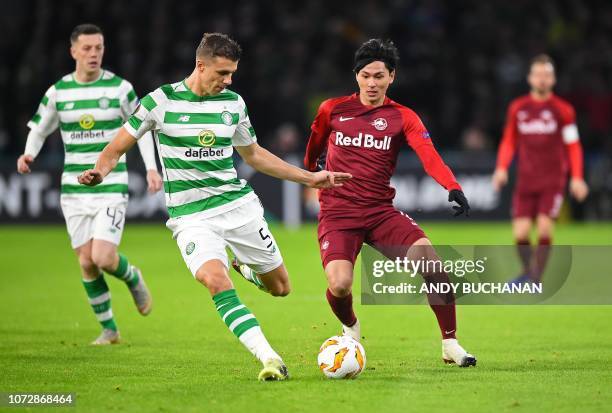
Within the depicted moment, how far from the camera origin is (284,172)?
7.76 metres

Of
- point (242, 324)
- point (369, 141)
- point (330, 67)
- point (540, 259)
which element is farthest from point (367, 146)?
point (330, 67)

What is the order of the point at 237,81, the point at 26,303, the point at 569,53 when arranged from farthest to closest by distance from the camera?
the point at 569,53, the point at 237,81, the point at 26,303

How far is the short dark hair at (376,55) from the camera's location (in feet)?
26.6

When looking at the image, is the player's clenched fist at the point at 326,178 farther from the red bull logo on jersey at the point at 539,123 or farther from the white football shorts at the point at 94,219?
the red bull logo on jersey at the point at 539,123

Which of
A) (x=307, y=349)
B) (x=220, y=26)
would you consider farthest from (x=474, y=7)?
(x=307, y=349)

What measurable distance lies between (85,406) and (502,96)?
58.0 ft

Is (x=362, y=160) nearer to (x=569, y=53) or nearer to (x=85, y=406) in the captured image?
(x=85, y=406)

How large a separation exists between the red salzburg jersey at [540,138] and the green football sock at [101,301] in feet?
17.5

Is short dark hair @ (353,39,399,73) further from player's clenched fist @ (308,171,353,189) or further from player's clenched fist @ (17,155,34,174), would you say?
player's clenched fist @ (17,155,34,174)

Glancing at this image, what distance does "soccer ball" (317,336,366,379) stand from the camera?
7371 millimetres

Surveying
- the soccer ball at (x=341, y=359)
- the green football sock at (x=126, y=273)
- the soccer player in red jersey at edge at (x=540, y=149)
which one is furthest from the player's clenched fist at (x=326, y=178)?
the soccer player in red jersey at edge at (x=540, y=149)

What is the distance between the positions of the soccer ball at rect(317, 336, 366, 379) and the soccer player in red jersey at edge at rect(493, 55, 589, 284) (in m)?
5.79

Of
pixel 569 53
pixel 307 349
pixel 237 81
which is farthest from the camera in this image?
pixel 569 53

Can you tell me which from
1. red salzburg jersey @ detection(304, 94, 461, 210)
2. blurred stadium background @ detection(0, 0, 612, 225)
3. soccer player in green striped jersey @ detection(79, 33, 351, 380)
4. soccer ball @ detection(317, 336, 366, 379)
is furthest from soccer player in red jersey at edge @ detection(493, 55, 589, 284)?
blurred stadium background @ detection(0, 0, 612, 225)
